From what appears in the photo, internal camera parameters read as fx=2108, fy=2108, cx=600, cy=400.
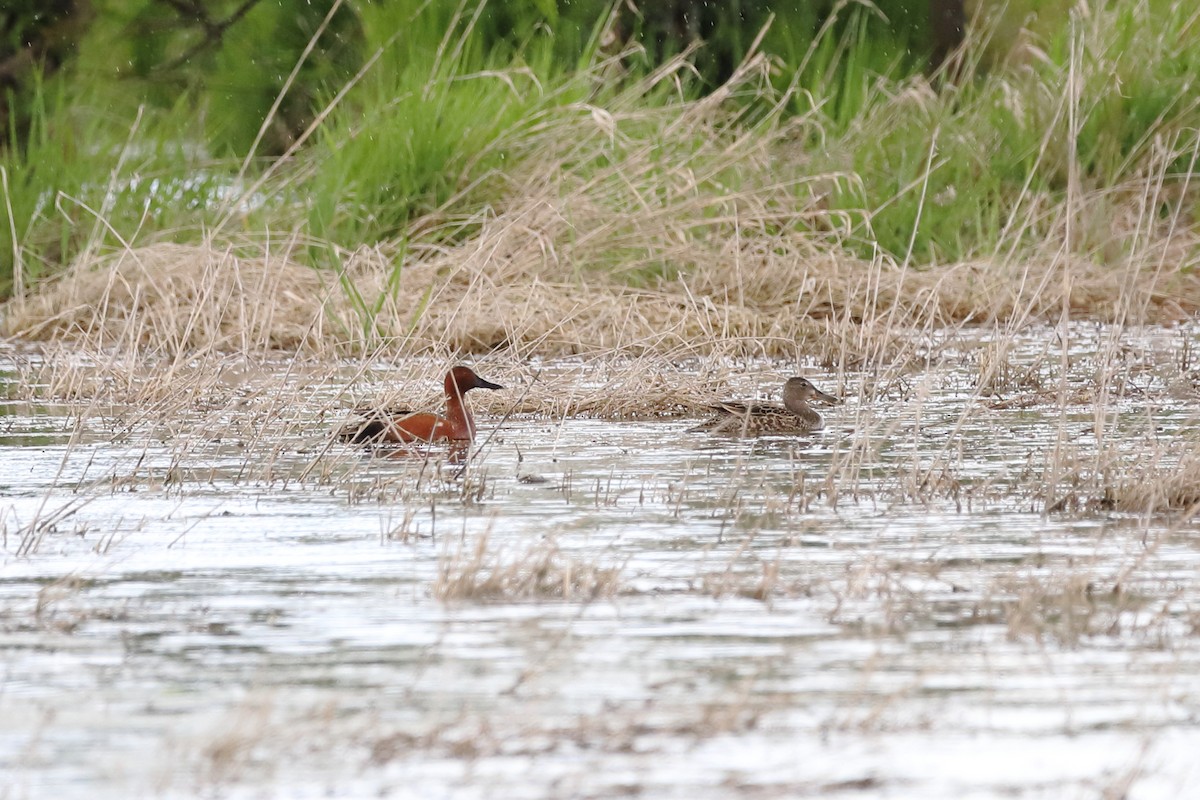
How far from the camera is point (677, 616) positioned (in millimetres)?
5113

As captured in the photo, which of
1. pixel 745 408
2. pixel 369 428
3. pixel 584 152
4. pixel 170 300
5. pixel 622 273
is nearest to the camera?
pixel 369 428

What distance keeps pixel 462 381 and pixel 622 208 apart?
4.69m

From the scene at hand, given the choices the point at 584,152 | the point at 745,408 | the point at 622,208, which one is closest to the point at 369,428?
the point at 745,408

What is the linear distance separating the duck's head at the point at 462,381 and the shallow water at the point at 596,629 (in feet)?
2.59

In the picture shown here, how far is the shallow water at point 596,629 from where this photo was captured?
12.7 ft

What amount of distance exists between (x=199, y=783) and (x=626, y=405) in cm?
617

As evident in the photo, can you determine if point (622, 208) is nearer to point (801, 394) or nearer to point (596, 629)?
point (801, 394)

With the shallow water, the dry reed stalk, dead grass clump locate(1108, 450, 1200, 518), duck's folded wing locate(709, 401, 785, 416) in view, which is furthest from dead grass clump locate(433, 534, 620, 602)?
the dry reed stalk

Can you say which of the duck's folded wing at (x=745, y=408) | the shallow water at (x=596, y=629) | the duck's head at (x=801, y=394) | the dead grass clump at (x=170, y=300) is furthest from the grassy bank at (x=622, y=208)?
the shallow water at (x=596, y=629)

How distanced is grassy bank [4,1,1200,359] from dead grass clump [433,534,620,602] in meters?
5.42

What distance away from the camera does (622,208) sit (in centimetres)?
1352

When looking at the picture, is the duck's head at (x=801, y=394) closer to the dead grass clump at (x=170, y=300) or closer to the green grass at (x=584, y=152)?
the dead grass clump at (x=170, y=300)

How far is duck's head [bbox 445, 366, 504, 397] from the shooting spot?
8.91 metres

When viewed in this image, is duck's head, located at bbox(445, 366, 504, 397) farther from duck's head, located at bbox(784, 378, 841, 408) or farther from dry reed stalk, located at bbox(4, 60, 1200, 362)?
dry reed stalk, located at bbox(4, 60, 1200, 362)
